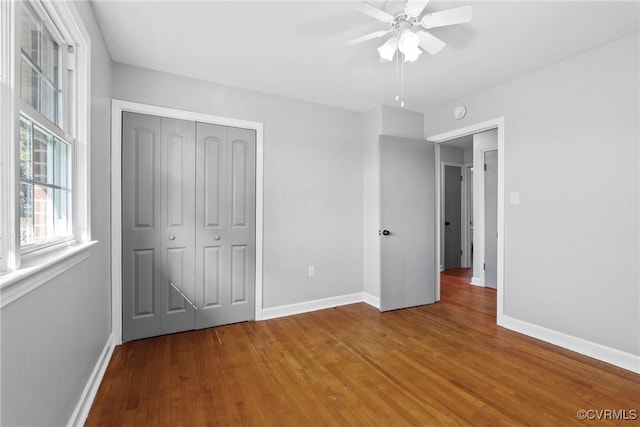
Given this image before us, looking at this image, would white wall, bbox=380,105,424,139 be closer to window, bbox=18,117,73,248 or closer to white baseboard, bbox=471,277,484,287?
white baseboard, bbox=471,277,484,287

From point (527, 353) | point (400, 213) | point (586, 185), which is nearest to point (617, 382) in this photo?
point (527, 353)

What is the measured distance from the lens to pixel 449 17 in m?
1.71

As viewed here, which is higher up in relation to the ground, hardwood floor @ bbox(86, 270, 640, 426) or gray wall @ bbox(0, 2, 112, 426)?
gray wall @ bbox(0, 2, 112, 426)

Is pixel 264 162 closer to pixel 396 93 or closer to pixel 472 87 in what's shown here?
pixel 396 93

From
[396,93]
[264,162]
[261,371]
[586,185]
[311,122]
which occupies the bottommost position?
[261,371]

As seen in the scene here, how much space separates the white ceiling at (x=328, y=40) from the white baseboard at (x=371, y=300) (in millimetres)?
2380

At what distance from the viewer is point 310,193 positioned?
Answer: 347 cm

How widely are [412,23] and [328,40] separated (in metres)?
0.63

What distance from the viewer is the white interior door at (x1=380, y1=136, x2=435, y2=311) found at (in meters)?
3.46

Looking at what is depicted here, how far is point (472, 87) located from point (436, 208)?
1.44m

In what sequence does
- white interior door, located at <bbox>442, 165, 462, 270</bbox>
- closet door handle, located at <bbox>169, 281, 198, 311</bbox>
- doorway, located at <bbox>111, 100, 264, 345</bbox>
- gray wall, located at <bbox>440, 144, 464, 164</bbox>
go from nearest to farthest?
doorway, located at <bbox>111, 100, 264, 345</bbox> < closet door handle, located at <bbox>169, 281, 198, 311</bbox> < gray wall, located at <bbox>440, 144, 464, 164</bbox> < white interior door, located at <bbox>442, 165, 462, 270</bbox>

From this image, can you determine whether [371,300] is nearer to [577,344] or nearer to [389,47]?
[577,344]

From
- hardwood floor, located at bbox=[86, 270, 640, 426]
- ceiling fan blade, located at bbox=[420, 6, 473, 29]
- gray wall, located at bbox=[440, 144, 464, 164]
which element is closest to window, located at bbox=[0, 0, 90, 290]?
hardwood floor, located at bbox=[86, 270, 640, 426]

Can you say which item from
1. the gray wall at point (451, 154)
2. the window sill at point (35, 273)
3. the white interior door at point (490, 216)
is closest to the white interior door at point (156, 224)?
the window sill at point (35, 273)
